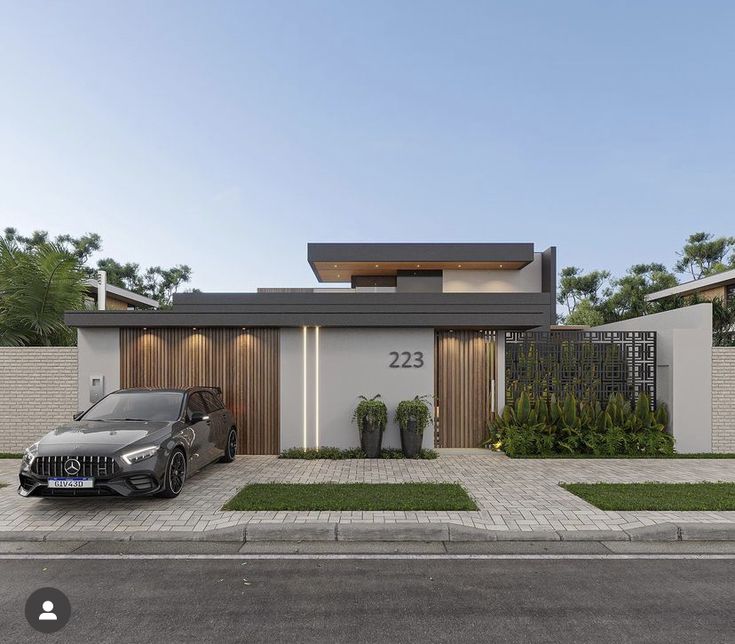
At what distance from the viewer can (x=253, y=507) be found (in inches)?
250

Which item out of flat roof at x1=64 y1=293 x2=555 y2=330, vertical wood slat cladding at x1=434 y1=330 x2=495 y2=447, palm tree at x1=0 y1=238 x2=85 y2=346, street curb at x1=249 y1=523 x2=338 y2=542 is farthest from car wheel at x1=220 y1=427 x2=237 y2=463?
palm tree at x1=0 y1=238 x2=85 y2=346

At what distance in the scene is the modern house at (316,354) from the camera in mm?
10453

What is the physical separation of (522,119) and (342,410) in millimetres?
23620

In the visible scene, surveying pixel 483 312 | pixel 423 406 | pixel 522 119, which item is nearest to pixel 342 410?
pixel 423 406

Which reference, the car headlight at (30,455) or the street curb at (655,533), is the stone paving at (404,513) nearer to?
the street curb at (655,533)

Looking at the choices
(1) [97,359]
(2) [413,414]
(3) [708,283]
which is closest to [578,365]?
(2) [413,414]

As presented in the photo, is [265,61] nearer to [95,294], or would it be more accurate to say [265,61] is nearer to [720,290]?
[95,294]

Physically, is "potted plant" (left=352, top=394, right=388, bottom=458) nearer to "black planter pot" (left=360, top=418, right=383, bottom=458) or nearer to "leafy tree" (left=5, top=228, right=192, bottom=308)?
"black planter pot" (left=360, top=418, right=383, bottom=458)

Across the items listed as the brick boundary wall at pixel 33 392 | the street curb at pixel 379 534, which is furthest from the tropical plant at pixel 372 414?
the brick boundary wall at pixel 33 392

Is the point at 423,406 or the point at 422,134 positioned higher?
the point at 422,134

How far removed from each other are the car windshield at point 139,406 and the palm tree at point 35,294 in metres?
5.20

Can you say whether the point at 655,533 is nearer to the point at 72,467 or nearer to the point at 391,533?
the point at 391,533

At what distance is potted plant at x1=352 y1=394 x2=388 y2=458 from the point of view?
10.1 meters

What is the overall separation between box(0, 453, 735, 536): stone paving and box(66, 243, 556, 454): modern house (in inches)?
43.2
